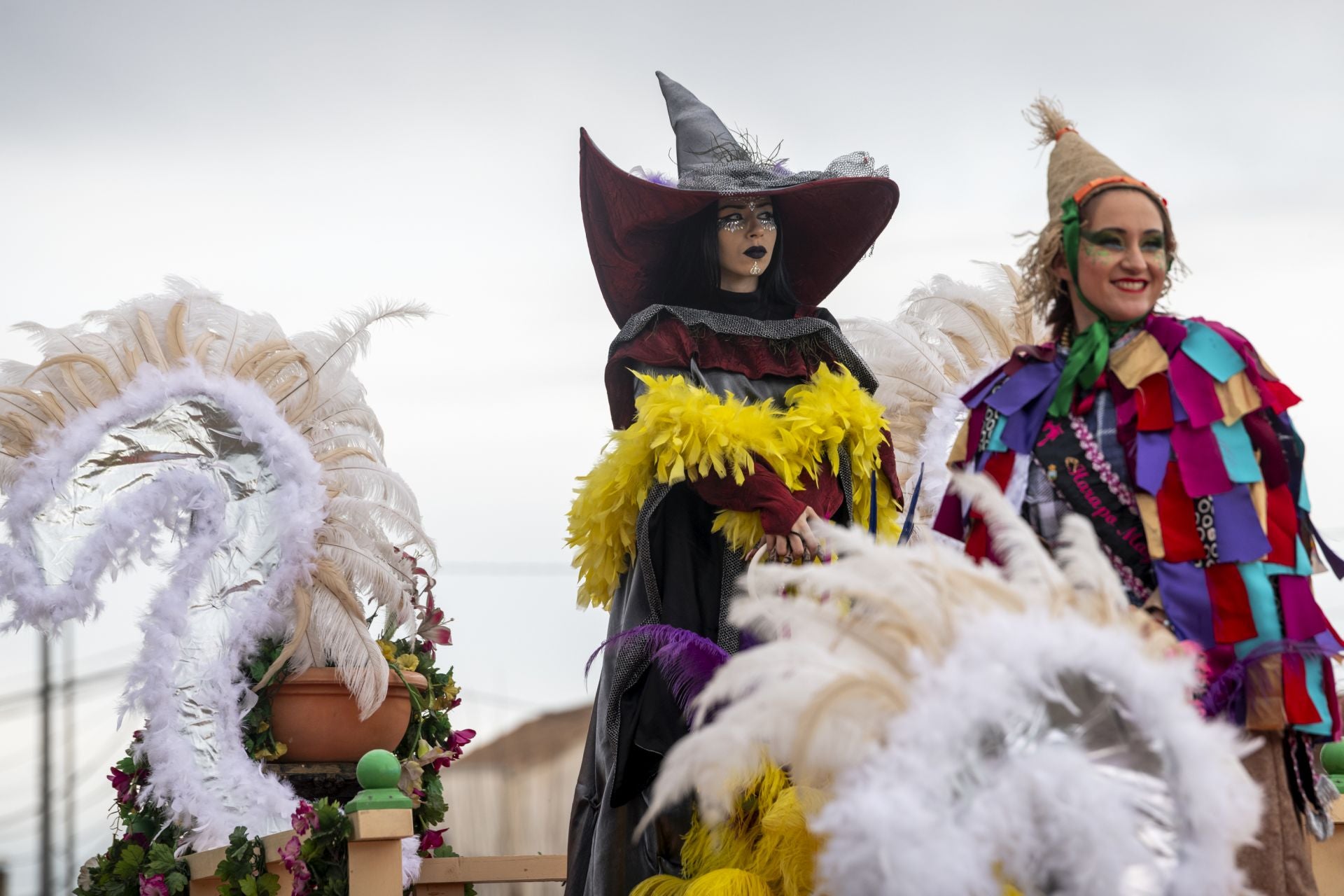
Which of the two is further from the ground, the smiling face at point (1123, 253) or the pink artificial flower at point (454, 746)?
the smiling face at point (1123, 253)

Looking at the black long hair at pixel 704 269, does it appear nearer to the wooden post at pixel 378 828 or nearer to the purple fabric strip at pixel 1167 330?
the wooden post at pixel 378 828

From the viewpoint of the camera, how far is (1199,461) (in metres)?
2.51

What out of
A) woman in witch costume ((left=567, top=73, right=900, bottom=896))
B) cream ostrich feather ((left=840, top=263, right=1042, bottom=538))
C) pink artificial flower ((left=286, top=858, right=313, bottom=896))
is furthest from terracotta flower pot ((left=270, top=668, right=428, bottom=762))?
cream ostrich feather ((left=840, top=263, right=1042, bottom=538))

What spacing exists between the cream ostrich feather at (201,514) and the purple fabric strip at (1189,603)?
288cm

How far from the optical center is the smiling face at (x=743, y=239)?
420cm

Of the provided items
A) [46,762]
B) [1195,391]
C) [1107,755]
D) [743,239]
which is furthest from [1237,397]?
[46,762]

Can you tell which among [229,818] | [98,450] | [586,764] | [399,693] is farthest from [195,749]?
[586,764]

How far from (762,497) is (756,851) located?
3.01 ft

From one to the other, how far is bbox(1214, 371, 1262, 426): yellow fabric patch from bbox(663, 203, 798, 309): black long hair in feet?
6.22

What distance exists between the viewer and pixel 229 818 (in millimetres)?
4547

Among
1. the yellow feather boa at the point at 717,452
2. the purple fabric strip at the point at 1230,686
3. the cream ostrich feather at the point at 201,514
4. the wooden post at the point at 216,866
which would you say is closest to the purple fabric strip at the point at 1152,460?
the purple fabric strip at the point at 1230,686

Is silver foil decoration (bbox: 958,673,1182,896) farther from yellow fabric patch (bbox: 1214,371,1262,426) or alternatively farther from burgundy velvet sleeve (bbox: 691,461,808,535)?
burgundy velvet sleeve (bbox: 691,461,808,535)

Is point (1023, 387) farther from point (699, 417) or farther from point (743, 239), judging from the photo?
point (743, 239)

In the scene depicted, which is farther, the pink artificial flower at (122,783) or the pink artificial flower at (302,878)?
the pink artificial flower at (122,783)
